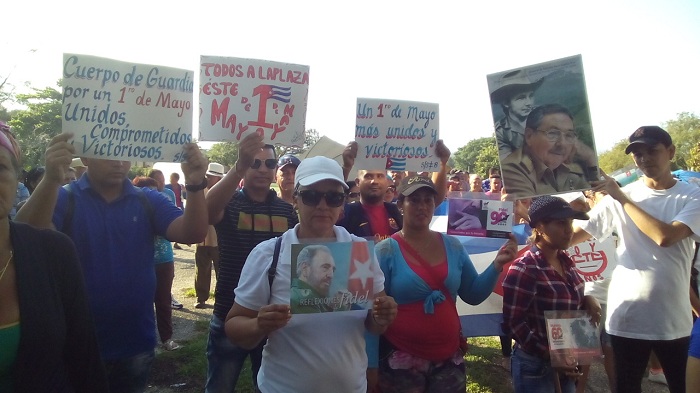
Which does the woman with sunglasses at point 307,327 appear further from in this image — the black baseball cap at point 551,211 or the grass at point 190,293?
the grass at point 190,293

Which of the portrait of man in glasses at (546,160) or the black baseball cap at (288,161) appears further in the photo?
the black baseball cap at (288,161)

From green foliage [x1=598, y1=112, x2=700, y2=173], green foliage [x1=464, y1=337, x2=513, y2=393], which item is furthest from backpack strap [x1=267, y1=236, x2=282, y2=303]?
green foliage [x1=598, y1=112, x2=700, y2=173]

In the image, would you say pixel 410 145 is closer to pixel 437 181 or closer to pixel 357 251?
pixel 437 181

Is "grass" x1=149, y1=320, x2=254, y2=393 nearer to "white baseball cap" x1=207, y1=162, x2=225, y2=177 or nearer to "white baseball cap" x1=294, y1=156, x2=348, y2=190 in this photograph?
"white baseball cap" x1=207, y1=162, x2=225, y2=177

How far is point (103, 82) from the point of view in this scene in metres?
2.87

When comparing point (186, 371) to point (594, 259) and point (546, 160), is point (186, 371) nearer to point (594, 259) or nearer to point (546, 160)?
point (546, 160)

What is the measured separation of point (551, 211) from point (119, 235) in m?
2.56

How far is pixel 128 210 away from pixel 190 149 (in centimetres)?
51

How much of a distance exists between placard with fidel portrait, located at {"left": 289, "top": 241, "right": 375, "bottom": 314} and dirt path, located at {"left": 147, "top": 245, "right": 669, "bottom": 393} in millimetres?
A: 3328

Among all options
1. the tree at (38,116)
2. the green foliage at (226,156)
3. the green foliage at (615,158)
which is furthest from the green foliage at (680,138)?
the tree at (38,116)

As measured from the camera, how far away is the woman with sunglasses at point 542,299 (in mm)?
2939

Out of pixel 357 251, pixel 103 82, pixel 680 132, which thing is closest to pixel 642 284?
pixel 357 251

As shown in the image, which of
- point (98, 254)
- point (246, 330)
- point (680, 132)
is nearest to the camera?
point (246, 330)

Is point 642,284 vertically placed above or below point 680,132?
Answer: below
